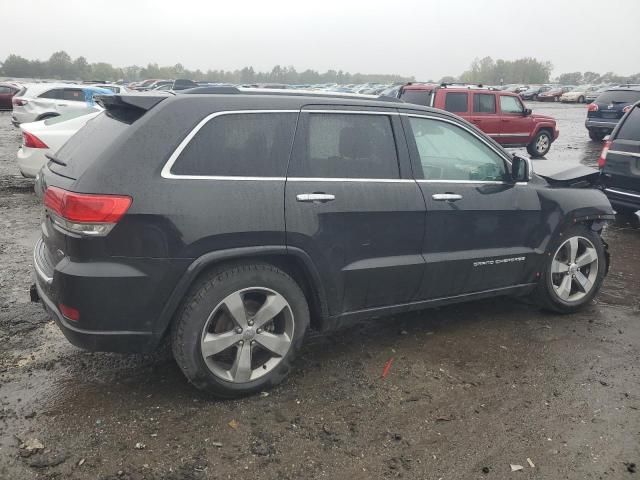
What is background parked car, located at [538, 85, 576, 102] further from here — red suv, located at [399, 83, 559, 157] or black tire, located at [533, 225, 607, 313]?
black tire, located at [533, 225, 607, 313]

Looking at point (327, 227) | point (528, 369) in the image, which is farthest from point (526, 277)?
point (327, 227)

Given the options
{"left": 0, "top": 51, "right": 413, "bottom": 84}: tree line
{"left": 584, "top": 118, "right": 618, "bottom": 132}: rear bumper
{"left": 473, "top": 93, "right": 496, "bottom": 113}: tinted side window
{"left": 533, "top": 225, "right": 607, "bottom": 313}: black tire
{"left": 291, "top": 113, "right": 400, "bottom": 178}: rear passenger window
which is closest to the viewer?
{"left": 291, "top": 113, "right": 400, "bottom": 178}: rear passenger window

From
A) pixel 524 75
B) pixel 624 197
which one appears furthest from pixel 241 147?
pixel 524 75

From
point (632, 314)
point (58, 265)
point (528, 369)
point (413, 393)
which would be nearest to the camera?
point (58, 265)

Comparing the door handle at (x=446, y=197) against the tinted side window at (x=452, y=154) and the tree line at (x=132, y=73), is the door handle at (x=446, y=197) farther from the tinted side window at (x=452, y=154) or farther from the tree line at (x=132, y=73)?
the tree line at (x=132, y=73)

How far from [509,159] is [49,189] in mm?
3233

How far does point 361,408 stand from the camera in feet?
10.6

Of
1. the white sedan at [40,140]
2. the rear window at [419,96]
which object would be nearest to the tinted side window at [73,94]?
the white sedan at [40,140]

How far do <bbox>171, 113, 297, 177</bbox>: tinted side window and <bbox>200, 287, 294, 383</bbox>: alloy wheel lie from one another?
0.70 m

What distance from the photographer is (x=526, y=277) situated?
14.5ft

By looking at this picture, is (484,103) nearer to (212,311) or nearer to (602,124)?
(602,124)

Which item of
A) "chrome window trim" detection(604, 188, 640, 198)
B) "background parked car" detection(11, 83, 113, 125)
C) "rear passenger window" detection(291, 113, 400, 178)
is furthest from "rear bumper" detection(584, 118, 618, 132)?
"rear passenger window" detection(291, 113, 400, 178)

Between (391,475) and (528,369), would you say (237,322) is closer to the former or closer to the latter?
(391,475)

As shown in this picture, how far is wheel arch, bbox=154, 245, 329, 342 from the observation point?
9.80 ft
